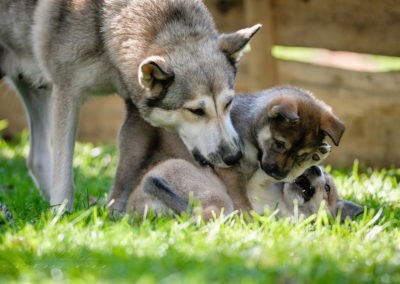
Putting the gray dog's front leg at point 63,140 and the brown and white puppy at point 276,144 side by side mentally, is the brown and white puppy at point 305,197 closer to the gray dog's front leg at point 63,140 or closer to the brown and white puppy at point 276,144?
the brown and white puppy at point 276,144

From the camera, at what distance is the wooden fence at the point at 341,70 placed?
7.21 m

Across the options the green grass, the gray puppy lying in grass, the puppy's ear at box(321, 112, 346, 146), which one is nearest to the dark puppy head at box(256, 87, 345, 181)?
the puppy's ear at box(321, 112, 346, 146)

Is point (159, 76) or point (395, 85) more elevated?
point (159, 76)

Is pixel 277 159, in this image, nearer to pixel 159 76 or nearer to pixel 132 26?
pixel 159 76

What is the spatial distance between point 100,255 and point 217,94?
5.78ft

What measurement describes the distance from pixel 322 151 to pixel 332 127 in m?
0.20

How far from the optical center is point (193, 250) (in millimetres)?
3387

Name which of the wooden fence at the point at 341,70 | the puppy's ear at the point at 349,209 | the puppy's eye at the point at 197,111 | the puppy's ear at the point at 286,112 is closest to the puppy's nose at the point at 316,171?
the puppy's ear at the point at 349,209

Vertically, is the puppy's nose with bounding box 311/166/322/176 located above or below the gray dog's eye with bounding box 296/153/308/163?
below

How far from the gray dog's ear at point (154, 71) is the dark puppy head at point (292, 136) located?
72 centimetres

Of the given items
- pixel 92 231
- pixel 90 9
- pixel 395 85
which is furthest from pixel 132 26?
pixel 395 85

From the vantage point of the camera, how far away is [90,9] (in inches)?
200

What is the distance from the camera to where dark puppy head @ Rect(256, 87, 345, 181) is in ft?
15.5

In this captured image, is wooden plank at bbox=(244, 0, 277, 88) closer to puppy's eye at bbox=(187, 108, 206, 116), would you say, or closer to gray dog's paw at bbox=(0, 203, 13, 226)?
puppy's eye at bbox=(187, 108, 206, 116)
